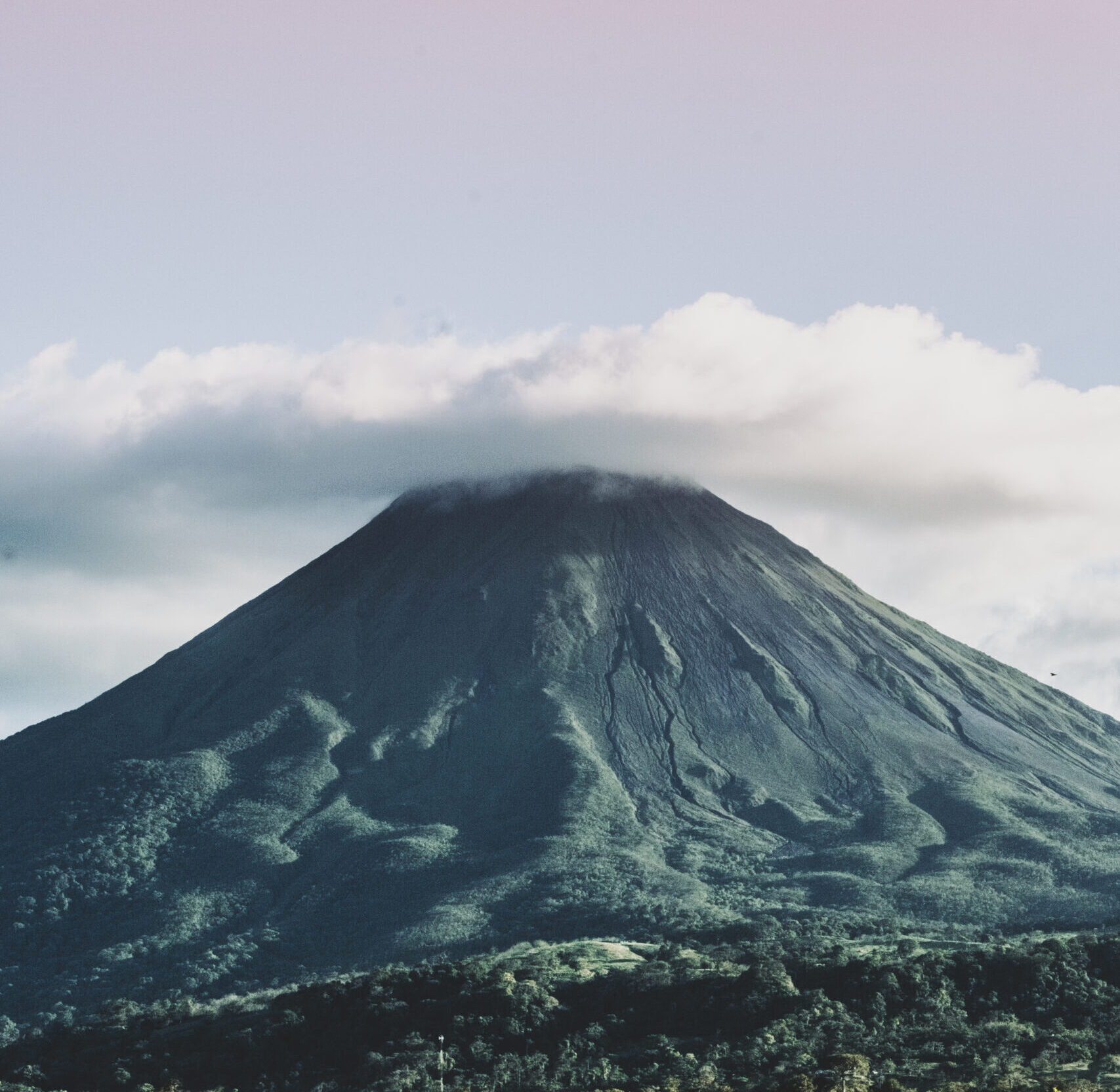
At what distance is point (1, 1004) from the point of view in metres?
159

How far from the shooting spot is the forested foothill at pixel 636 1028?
326 feet

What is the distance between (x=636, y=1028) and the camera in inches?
4301

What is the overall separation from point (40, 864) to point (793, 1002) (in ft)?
348

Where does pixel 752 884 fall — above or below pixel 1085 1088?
above

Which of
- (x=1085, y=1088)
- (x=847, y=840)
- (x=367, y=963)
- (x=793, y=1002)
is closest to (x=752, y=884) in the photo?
(x=847, y=840)

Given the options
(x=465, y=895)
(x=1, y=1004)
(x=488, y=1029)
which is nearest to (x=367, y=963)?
(x=465, y=895)

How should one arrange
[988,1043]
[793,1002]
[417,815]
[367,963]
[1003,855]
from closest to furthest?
[988,1043]
[793,1002]
[367,963]
[1003,855]
[417,815]

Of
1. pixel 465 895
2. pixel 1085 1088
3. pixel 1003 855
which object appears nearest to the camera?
pixel 1085 1088

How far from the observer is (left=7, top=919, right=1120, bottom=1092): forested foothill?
326ft

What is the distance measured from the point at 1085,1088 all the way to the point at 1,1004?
10625 centimetres

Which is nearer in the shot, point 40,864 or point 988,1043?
point 988,1043

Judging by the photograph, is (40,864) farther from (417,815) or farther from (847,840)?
(847,840)

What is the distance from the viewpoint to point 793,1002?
10831 centimetres

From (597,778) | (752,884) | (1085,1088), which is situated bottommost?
(1085,1088)
